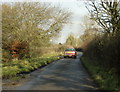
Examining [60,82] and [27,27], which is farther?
[27,27]

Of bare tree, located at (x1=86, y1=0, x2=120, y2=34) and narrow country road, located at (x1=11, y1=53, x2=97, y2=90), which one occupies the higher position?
bare tree, located at (x1=86, y1=0, x2=120, y2=34)

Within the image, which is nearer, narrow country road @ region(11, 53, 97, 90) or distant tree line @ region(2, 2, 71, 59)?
narrow country road @ region(11, 53, 97, 90)

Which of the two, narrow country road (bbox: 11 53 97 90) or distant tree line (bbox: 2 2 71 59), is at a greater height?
distant tree line (bbox: 2 2 71 59)

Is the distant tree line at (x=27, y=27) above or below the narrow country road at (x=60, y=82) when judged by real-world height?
above

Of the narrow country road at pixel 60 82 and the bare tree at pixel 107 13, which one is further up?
the bare tree at pixel 107 13

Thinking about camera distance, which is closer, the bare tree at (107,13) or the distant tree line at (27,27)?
the bare tree at (107,13)

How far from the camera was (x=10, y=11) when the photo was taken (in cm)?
3042

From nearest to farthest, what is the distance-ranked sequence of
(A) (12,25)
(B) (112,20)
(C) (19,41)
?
1. (B) (112,20)
2. (C) (19,41)
3. (A) (12,25)

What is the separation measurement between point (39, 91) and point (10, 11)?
24.3 m

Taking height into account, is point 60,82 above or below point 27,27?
below

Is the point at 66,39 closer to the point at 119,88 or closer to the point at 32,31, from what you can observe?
the point at 32,31

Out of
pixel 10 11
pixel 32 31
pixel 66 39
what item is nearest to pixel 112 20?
pixel 32 31

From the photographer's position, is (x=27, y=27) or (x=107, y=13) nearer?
(x=107, y=13)

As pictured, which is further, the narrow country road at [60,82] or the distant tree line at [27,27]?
the distant tree line at [27,27]
